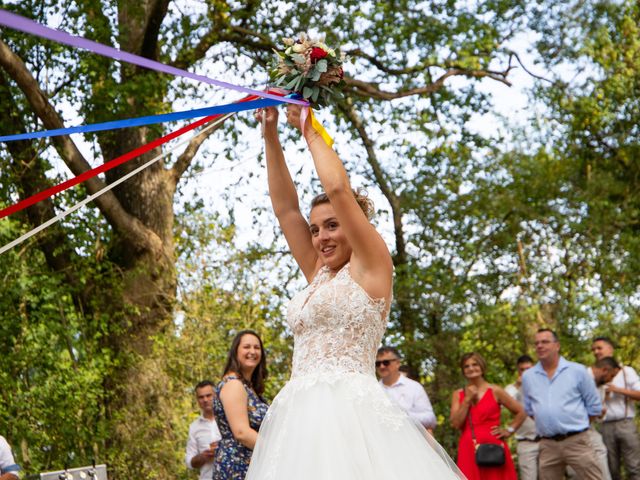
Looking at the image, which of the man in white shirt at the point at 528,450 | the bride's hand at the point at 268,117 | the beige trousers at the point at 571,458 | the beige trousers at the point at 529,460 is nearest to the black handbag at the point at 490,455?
the beige trousers at the point at 571,458

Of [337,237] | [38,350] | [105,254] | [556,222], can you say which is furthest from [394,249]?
[337,237]

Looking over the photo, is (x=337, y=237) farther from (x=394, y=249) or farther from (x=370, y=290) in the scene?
(x=394, y=249)

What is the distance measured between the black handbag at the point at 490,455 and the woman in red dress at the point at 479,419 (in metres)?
0.08

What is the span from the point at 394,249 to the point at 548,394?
9993 millimetres

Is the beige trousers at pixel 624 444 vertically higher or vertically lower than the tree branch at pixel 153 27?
lower

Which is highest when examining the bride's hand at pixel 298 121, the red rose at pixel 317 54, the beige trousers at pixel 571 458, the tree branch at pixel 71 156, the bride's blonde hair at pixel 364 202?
the tree branch at pixel 71 156

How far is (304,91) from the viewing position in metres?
3.87

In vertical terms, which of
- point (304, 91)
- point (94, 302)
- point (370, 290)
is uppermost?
point (94, 302)

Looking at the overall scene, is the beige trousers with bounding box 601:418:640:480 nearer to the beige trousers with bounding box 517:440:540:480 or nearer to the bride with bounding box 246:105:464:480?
the beige trousers with bounding box 517:440:540:480

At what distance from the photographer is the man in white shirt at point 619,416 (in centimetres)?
1091

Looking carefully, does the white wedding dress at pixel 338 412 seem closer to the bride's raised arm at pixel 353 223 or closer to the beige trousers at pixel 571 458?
the bride's raised arm at pixel 353 223

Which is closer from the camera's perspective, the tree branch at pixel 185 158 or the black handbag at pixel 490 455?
the black handbag at pixel 490 455

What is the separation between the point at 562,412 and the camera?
9.54 meters

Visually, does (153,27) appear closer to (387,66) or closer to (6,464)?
(387,66)
